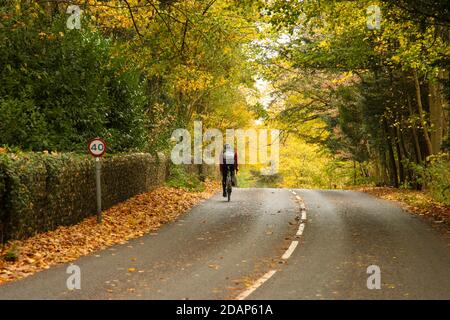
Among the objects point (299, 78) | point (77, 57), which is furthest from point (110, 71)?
point (299, 78)

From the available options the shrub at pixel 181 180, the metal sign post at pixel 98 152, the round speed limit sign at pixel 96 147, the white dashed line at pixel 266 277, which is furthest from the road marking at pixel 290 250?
the shrub at pixel 181 180

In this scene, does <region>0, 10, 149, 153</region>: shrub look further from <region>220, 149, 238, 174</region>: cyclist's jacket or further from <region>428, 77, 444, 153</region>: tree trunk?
<region>428, 77, 444, 153</region>: tree trunk

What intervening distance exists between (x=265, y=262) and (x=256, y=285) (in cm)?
199

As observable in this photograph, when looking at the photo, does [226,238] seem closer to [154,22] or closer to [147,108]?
[154,22]

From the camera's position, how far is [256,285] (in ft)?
28.1

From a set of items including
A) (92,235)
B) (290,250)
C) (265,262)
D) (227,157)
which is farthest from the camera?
(227,157)

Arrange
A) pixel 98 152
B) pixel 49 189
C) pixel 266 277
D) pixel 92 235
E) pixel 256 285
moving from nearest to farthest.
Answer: pixel 256 285 < pixel 266 277 < pixel 49 189 < pixel 92 235 < pixel 98 152

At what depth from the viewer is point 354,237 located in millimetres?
13492

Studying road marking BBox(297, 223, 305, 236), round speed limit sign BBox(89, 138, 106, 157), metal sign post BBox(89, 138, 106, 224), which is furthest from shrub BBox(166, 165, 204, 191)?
road marking BBox(297, 223, 305, 236)

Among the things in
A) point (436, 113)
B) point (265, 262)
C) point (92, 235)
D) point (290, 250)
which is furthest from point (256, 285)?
point (436, 113)

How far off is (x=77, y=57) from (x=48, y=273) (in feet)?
33.3

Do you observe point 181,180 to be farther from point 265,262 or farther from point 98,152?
point 265,262

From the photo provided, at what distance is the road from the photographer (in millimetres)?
8148

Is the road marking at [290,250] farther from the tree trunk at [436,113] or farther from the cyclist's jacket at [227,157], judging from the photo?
the tree trunk at [436,113]
